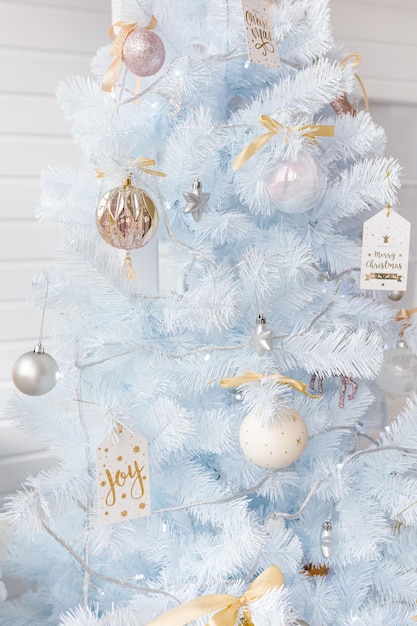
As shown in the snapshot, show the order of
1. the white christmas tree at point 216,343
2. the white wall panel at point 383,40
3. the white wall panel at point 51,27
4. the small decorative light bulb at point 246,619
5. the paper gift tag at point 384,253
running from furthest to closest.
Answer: the white wall panel at point 383,40, the white wall panel at point 51,27, the paper gift tag at point 384,253, the white christmas tree at point 216,343, the small decorative light bulb at point 246,619

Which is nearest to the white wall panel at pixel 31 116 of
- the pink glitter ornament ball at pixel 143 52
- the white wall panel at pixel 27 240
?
the white wall panel at pixel 27 240

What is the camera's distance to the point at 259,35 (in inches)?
30.9

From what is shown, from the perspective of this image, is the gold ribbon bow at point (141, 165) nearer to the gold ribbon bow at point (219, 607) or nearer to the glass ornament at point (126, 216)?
the glass ornament at point (126, 216)

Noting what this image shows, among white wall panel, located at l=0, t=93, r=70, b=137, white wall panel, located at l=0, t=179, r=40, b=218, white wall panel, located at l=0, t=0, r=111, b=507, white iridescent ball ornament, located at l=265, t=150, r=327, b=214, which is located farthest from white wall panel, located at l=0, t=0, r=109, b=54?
white iridescent ball ornament, located at l=265, t=150, r=327, b=214

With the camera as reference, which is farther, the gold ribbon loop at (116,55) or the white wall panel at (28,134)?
the white wall panel at (28,134)

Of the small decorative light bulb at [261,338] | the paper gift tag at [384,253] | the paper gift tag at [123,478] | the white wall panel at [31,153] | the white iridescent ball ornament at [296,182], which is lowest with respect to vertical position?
the paper gift tag at [123,478]

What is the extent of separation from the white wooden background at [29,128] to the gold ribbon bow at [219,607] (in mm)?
808

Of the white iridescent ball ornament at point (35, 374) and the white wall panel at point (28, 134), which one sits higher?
the white wall panel at point (28, 134)

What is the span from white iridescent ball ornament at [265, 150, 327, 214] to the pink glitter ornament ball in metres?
0.22

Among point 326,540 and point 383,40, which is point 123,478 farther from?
point 383,40

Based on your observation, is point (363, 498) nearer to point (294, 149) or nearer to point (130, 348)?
point (130, 348)

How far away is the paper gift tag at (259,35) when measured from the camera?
2.53ft

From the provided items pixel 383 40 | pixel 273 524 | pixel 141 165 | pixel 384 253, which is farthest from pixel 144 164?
pixel 383 40

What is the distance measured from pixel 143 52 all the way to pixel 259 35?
0.55 ft
